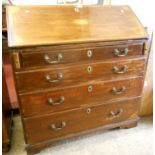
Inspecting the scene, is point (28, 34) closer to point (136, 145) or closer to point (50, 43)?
point (50, 43)

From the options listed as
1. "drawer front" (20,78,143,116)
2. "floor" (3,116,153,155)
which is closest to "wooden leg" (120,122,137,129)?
"floor" (3,116,153,155)

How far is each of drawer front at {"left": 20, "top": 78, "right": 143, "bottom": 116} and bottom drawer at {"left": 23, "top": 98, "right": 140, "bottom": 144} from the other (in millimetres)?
57

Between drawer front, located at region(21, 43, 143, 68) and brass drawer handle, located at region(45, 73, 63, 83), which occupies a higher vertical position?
drawer front, located at region(21, 43, 143, 68)

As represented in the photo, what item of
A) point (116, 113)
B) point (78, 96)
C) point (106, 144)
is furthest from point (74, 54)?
point (106, 144)

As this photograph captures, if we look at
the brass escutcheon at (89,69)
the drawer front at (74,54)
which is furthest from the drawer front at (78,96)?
the drawer front at (74,54)

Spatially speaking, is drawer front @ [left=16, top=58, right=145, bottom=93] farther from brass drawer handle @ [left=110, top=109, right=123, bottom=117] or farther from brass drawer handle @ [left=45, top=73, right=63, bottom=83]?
brass drawer handle @ [left=110, top=109, right=123, bottom=117]

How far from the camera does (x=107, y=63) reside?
1399 mm

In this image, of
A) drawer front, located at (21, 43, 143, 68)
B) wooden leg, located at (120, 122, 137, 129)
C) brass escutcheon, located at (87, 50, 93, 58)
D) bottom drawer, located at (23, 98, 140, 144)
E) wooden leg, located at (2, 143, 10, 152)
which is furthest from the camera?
wooden leg, located at (120, 122, 137, 129)

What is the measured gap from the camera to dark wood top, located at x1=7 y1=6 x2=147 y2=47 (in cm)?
121

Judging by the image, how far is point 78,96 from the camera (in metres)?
1.44

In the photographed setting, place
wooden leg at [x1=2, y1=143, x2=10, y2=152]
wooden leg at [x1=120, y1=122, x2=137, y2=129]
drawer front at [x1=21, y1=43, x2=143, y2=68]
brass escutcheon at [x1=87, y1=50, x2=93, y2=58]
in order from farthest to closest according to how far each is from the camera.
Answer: wooden leg at [x1=120, y1=122, x2=137, y2=129] < wooden leg at [x1=2, y1=143, x2=10, y2=152] < brass escutcheon at [x1=87, y1=50, x2=93, y2=58] < drawer front at [x1=21, y1=43, x2=143, y2=68]

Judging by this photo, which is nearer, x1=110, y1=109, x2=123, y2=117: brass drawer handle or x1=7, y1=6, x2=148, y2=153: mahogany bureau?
x1=7, y1=6, x2=148, y2=153: mahogany bureau

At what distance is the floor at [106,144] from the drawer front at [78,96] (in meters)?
0.40

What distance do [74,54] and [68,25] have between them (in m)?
0.23
